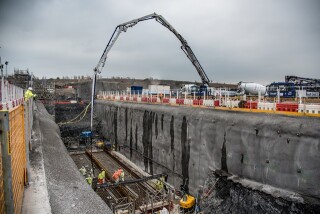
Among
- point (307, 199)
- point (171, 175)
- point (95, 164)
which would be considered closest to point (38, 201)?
point (307, 199)

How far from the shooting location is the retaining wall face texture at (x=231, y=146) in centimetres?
801

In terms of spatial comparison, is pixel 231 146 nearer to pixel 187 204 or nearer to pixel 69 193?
pixel 187 204

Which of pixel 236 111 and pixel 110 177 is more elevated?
pixel 236 111

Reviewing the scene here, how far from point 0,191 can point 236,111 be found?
33.4 feet

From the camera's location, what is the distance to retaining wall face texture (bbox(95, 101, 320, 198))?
315 inches

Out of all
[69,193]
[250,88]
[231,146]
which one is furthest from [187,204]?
[250,88]

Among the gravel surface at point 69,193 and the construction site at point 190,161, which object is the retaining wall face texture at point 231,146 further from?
the gravel surface at point 69,193

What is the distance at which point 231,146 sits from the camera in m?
10.6

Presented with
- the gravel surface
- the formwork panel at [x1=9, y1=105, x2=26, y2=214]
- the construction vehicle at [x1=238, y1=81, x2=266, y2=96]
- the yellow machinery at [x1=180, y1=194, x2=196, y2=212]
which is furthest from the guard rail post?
the construction vehicle at [x1=238, y1=81, x2=266, y2=96]

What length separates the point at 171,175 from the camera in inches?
590

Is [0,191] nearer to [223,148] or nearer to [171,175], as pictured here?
[223,148]

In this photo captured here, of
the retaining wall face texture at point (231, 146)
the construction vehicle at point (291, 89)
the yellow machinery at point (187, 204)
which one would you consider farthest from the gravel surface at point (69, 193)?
the construction vehicle at point (291, 89)

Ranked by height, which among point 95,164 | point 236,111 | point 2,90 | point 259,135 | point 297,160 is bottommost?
point 95,164

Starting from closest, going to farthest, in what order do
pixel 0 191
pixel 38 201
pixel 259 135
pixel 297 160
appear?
pixel 0 191 → pixel 38 201 → pixel 297 160 → pixel 259 135
